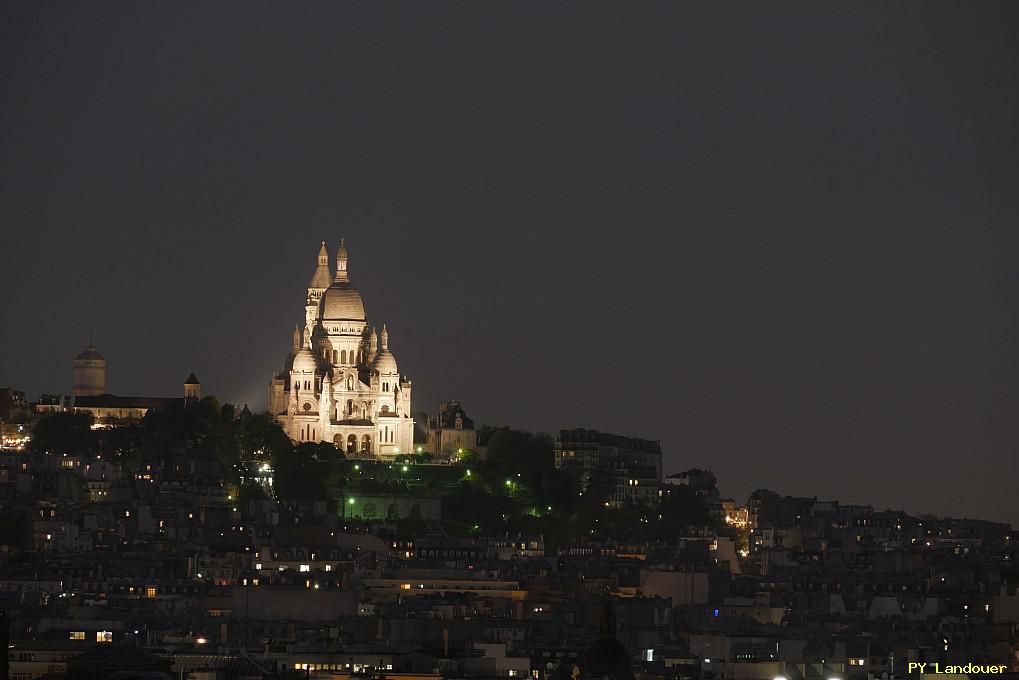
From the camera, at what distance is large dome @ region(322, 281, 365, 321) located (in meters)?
187

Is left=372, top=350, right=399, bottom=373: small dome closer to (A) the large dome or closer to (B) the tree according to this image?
(A) the large dome

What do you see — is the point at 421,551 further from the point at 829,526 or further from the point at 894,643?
the point at 894,643

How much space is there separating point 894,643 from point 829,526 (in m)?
77.2

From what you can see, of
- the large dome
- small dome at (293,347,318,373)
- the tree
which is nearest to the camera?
the tree

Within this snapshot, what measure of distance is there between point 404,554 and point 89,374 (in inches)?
2256

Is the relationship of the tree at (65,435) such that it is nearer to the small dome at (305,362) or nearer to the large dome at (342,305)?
the small dome at (305,362)

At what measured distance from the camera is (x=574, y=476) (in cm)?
17438

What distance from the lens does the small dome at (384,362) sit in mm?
180875

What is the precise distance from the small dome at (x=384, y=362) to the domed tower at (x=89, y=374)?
18.4 m

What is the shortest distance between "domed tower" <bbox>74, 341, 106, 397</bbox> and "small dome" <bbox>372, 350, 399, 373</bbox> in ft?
60.4

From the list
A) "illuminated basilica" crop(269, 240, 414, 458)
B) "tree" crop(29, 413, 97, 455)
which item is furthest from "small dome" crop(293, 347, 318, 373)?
"tree" crop(29, 413, 97, 455)

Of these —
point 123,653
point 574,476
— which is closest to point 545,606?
point 123,653

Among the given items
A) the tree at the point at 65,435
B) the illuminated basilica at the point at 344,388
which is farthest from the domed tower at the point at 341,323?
the tree at the point at 65,435

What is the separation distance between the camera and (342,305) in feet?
614
